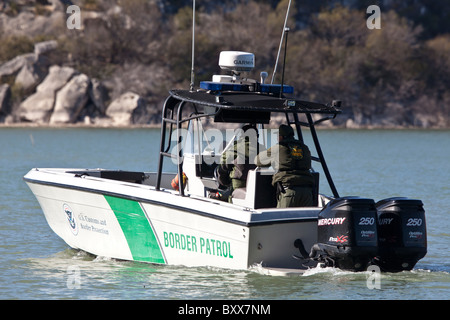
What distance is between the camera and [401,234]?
8320mm

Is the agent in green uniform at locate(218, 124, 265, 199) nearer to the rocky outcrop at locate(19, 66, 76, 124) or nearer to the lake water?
the lake water

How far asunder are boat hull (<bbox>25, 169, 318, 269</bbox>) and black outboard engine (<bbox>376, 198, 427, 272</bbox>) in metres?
0.71

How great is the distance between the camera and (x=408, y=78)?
60438 mm

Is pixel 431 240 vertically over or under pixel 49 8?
under

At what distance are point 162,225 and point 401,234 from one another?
260cm

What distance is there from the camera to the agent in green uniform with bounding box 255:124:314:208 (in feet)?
29.2

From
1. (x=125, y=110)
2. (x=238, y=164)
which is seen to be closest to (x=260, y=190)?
(x=238, y=164)

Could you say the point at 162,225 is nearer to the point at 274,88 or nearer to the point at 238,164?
the point at 238,164

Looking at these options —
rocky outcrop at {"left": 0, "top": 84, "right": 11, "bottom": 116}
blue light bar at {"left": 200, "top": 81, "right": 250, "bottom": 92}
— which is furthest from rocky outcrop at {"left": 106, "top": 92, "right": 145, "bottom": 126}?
blue light bar at {"left": 200, "top": 81, "right": 250, "bottom": 92}

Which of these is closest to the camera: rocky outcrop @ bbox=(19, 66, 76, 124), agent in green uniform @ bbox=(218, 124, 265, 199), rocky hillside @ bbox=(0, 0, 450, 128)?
agent in green uniform @ bbox=(218, 124, 265, 199)

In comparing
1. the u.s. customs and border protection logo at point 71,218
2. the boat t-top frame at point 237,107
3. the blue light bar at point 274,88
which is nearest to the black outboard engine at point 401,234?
the boat t-top frame at point 237,107

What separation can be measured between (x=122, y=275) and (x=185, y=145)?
181 cm
